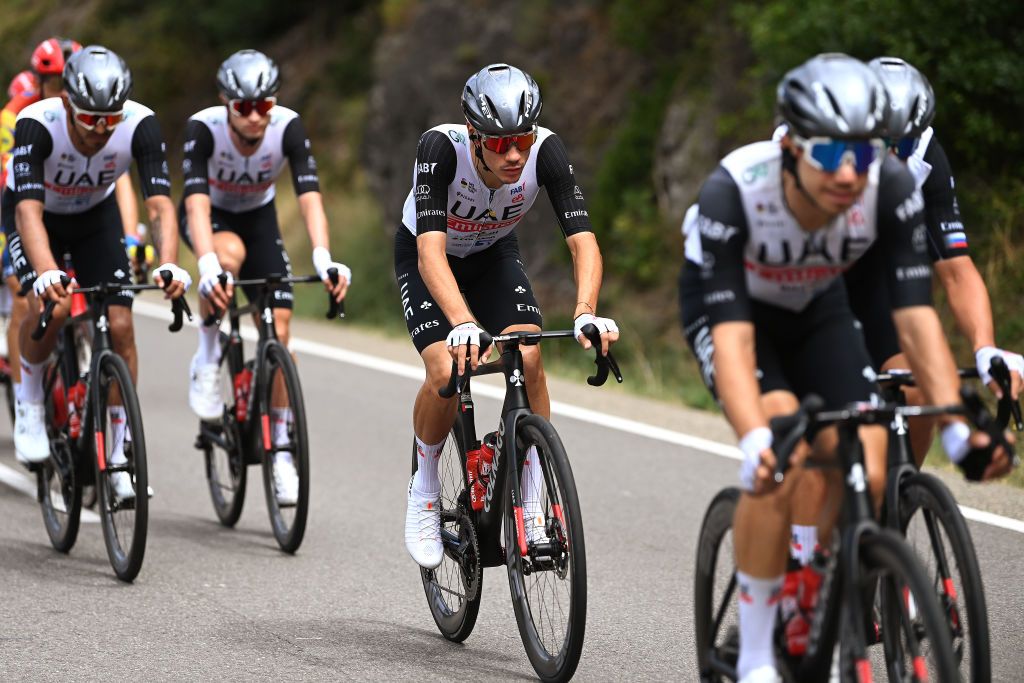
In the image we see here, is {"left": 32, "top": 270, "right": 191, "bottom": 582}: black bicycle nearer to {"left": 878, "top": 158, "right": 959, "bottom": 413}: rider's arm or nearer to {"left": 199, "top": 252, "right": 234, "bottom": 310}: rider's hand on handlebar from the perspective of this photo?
{"left": 199, "top": 252, "right": 234, "bottom": 310}: rider's hand on handlebar

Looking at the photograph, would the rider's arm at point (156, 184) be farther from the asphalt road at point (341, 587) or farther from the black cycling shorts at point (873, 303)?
the black cycling shorts at point (873, 303)

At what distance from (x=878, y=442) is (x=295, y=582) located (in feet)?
10.8

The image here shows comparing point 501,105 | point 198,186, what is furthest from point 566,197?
point 198,186

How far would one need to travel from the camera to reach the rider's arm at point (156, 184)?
7.48 m

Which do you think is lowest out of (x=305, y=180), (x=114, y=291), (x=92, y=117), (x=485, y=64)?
(x=114, y=291)

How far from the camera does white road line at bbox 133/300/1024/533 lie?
754 centimetres

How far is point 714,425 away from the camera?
1005 centimetres

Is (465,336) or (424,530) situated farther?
(424,530)

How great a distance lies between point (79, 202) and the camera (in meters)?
7.82

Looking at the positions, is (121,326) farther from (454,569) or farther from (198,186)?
(454,569)

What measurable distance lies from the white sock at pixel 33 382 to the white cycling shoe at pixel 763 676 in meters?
4.92

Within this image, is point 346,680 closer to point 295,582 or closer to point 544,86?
point 295,582

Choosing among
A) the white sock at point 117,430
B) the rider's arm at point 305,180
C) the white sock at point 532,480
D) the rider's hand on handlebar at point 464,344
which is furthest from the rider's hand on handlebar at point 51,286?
the white sock at point 532,480

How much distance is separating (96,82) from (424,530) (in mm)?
2721
